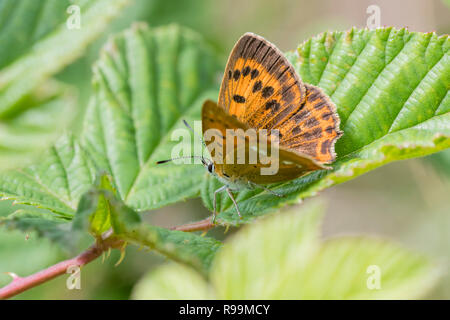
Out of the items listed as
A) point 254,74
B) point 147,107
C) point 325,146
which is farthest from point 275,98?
point 147,107

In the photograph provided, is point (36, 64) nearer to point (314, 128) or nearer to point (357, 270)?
point (314, 128)

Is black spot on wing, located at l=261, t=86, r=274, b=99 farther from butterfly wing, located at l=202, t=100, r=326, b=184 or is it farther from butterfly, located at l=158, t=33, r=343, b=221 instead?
butterfly wing, located at l=202, t=100, r=326, b=184

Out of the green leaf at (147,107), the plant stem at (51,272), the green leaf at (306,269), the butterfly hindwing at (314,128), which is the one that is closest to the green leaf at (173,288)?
the green leaf at (306,269)

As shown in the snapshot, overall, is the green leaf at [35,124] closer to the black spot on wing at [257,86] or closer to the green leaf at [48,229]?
the green leaf at [48,229]

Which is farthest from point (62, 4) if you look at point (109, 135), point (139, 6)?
point (139, 6)

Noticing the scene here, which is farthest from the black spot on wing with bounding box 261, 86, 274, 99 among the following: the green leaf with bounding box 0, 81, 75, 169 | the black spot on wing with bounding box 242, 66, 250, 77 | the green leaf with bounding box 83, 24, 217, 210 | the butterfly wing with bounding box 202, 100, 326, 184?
the green leaf with bounding box 0, 81, 75, 169
